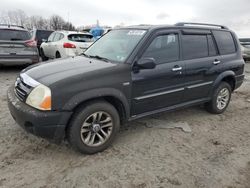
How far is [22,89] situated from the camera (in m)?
3.38

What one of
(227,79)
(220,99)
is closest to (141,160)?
(220,99)

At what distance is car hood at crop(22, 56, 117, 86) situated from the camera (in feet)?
10.6

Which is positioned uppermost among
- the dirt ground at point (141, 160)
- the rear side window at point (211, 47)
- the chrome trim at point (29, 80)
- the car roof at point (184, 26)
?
the car roof at point (184, 26)

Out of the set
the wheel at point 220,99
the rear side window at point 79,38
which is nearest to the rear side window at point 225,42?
the wheel at point 220,99

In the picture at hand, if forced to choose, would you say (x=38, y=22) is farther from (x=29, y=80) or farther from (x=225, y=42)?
(x=29, y=80)

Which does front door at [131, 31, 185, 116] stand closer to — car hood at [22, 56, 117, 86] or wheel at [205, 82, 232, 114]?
car hood at [22, 56, 117, 86]

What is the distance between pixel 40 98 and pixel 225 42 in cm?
390

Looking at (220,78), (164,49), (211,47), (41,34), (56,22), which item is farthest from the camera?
(56,22)

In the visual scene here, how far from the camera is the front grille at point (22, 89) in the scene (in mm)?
3242

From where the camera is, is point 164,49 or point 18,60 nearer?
point 164,49

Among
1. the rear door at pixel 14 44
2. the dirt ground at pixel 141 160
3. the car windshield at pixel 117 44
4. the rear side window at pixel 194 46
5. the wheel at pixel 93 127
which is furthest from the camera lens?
the rear door at pixel 14 44

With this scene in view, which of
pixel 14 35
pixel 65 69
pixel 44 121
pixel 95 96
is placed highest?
pixel 14 35

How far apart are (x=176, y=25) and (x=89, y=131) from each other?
2.42 m

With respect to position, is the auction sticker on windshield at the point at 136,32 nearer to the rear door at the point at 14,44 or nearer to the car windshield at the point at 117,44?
the car windshield at the point at 117,44
